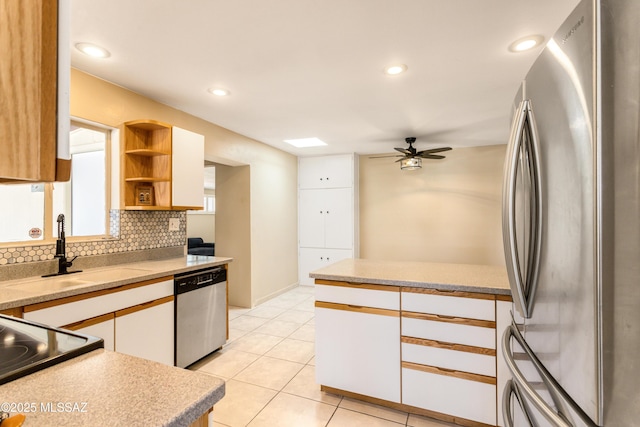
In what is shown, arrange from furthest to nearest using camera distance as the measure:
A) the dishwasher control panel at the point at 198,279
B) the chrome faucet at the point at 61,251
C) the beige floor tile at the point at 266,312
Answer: the beige floor tile at the point at 266,312 < the dishwasher control panel at the point at 198,279 < the chrome faucet at the point at 61,251

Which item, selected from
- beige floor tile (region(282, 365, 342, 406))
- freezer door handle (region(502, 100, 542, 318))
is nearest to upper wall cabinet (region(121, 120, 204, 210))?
beige floor tile (region(282, 365, 342, 406))

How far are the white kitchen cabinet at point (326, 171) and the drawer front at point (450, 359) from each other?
3.83 metres

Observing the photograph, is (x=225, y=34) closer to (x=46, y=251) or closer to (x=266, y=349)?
(x=46, y=251)

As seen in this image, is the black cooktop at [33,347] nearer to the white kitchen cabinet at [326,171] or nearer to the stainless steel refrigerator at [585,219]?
the stainless steel refrigerator at [585,219]

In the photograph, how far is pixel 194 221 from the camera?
884 centimetres

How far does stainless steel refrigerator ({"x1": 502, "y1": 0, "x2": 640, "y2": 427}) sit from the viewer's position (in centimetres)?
60

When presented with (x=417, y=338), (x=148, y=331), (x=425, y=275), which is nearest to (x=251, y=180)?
(x=148, y=331)

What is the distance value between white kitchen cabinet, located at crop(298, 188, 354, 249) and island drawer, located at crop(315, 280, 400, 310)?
10.9 ft

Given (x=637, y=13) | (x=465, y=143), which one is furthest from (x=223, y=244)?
(x=637, y=13)

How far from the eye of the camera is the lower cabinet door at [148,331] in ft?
6.82

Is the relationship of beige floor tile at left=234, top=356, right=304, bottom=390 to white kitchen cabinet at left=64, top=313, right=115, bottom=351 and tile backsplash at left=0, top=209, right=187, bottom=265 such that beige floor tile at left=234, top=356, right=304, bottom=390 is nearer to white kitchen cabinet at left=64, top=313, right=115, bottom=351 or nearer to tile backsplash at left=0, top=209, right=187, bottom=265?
white kitchen cabinet at left=64, top=313, right=115, bottom=351

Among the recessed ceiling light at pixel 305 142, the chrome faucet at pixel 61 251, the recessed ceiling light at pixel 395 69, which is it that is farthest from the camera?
the recessed ceiling light at pixel 305 142

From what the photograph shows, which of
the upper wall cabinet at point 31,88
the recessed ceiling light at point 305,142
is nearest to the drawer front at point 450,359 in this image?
the upper wall cabinet at point 31,88

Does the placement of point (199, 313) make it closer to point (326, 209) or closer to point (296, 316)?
point (296, 316)
